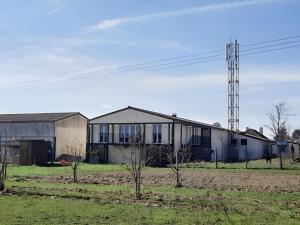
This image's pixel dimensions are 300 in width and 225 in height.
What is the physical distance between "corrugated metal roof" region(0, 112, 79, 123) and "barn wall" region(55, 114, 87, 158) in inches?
35.6

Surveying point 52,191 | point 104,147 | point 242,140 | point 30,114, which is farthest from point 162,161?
point 52,191

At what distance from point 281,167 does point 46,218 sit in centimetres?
3295

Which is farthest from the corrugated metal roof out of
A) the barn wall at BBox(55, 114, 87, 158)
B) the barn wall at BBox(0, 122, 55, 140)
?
the barn wall at BBox(55, 114, 87, 158)

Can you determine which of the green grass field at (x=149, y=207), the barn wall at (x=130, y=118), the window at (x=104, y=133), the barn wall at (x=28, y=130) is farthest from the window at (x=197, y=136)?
the green grass field at (x=149, y=207)

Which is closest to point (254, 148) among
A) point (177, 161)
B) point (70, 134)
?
point (70, 134)

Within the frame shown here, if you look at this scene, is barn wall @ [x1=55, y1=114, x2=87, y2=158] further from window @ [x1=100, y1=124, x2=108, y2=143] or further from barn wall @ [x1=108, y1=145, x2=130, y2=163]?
barn wall @ [x1=108, y1=145, x2=130, y2=163]

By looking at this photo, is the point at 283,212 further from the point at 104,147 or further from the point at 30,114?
the point at 30,114

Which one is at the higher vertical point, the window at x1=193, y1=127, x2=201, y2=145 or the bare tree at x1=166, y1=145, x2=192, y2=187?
the window at x1=193, y1=127, x2=201, y2=145

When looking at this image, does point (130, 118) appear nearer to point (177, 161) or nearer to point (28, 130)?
point (28, 130)

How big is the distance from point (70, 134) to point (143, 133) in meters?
15.1

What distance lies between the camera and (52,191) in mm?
21109

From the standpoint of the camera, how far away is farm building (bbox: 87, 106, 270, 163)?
63.8 meters

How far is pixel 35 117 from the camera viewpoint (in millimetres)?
75438

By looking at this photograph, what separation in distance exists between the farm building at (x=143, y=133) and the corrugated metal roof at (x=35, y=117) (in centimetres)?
616
